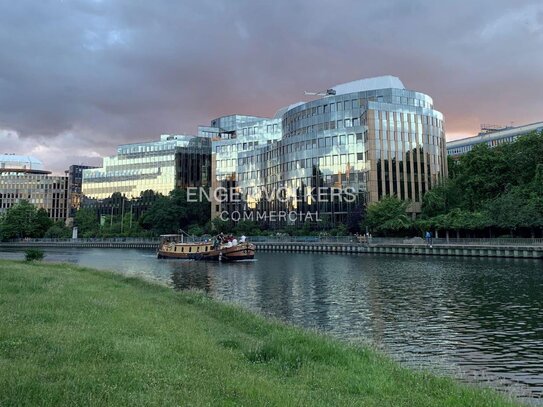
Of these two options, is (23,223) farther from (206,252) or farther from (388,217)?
(388,217)

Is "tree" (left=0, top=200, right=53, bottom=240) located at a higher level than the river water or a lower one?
higher

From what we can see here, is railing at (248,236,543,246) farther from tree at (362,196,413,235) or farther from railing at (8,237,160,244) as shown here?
railing at (8,237,160,244)

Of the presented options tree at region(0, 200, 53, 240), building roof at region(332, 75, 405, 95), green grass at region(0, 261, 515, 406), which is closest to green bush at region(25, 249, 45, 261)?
green grass at region(0, 261, 515, 406)

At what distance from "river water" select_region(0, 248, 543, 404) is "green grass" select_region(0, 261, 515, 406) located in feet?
14.3

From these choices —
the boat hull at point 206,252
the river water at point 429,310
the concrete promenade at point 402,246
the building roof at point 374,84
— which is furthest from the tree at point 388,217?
the river water at point 429,310

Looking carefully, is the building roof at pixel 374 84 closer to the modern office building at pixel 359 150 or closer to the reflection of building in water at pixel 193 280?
the modern office building at pixel 359 150

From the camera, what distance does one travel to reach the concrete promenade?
220ft

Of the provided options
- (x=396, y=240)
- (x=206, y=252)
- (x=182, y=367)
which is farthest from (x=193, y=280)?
(x=396, y=240)

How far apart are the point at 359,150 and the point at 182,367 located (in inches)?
4362

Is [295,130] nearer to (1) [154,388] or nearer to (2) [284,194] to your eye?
(2) [284,194]

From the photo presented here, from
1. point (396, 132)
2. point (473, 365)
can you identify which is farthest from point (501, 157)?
point (473, 365)

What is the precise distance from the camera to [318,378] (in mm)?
11766

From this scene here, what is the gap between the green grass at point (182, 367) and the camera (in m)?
9.36

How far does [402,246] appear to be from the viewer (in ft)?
281
